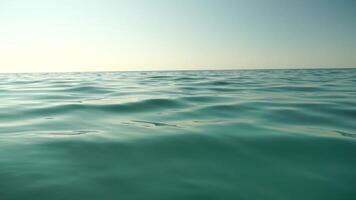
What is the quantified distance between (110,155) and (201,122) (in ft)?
6.98

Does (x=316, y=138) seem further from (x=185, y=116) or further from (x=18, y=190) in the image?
(x=18, y=190)

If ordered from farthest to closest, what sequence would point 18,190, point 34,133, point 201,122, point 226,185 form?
point 201,122
point 34,133
point 226,185
point 18,190

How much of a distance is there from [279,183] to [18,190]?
226cm

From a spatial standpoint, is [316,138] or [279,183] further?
[316,138]

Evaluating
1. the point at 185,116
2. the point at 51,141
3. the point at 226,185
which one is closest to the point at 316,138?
the point at 226,185

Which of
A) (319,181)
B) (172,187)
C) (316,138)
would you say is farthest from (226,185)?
(316,138)

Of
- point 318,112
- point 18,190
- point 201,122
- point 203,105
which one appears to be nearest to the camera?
point 18,190

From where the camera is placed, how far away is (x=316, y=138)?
361cm

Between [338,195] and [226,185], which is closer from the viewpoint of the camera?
[338,195]

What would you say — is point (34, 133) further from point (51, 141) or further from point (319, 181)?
point (319, 181)

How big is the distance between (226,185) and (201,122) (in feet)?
7.87

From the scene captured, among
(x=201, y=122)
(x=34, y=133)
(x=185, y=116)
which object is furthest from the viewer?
(x=185, y=116)

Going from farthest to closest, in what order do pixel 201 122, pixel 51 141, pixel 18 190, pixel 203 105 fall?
pixel 203 105
pixel 201 122
pixel 51 141
pixel 18 190

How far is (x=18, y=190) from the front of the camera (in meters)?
2.10
